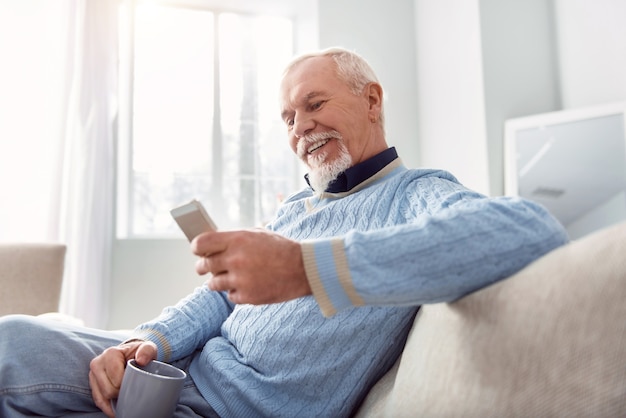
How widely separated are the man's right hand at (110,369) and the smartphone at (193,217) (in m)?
0.36

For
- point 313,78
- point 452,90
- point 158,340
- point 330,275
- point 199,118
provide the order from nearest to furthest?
1. point 330,275
2. point 158,340
3. point 313,78
4. point 452,90
5. point 199,118

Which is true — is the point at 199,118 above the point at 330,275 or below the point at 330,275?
above

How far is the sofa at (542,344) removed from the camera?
0.47 meters

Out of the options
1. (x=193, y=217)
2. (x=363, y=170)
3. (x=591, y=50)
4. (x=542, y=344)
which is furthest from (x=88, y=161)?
(x=542, y=344)

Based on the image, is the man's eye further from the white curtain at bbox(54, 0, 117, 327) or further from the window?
the window

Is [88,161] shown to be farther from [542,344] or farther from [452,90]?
[542,344]

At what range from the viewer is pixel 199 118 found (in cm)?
372

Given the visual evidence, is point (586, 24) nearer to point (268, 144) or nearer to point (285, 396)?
point (268, 144)

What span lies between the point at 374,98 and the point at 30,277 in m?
1.47

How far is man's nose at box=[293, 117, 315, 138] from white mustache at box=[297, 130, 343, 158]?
12 millimetres

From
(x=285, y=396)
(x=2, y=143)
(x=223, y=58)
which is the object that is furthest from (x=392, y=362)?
(x=223, y=58)

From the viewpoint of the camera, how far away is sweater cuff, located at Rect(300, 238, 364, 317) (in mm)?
625

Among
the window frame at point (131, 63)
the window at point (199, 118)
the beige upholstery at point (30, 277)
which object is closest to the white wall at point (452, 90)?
the window frame at point (131, 63)

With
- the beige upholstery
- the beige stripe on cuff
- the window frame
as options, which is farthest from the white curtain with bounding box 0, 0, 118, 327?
the beige stripe on cuff
